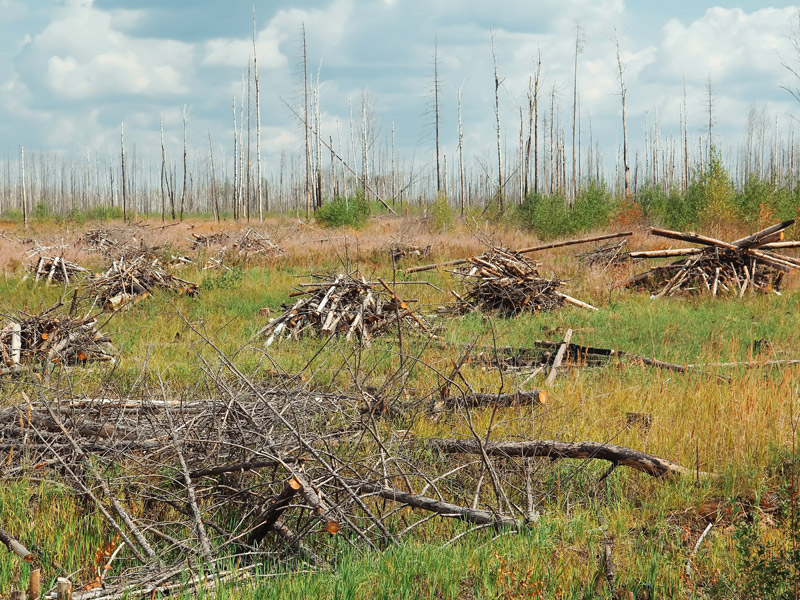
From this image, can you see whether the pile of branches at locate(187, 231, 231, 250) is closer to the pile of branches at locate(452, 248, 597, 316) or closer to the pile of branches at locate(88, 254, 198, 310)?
the pile of branches at locate(88, 254, 198, 310)

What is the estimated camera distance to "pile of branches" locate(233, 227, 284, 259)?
1881 cm

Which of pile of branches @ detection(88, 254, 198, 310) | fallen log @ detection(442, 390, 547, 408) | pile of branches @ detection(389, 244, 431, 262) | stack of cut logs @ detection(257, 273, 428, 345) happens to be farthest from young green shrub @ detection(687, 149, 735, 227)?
fallen log @ detection(442, 390, 547, 408)

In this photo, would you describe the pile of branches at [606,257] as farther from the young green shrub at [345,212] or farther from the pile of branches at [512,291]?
the young green shrub at [345,212]

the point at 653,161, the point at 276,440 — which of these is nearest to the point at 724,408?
the point at 276,440

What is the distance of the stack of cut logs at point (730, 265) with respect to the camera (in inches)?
527

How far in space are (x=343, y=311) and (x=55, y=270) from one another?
8.41 meters

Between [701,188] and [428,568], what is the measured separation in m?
24.3

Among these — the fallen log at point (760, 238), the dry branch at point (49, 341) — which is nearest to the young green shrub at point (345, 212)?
the fallen log at point (760, 238)

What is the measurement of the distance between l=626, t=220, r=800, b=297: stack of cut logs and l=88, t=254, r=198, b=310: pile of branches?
9959 mm

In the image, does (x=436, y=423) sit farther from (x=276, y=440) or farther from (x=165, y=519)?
(x=165, y=519)

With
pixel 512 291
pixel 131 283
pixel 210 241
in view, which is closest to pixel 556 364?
pixel 512 291

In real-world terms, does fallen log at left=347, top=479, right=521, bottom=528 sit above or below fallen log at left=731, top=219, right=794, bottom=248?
below

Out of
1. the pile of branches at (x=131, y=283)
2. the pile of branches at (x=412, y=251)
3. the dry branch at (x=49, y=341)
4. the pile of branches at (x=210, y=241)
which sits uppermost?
the pile of branches at (x=210, y=241)

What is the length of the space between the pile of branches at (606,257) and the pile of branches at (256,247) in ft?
29.2
